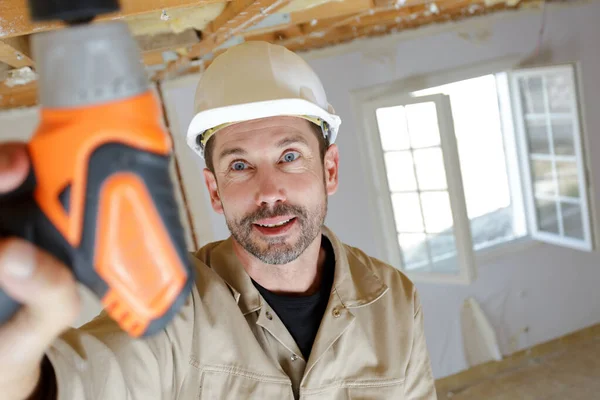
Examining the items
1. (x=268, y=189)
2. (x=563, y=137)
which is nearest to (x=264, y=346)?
(x=268, y=189)

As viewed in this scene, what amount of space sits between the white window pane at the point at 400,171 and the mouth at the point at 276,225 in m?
2.44

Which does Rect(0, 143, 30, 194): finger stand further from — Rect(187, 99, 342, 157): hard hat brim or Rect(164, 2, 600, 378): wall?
Rect(164, 2, 600, 378): wall

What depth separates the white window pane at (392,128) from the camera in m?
3.82

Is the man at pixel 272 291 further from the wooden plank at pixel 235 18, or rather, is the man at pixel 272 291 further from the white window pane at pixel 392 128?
the white window pane at pixel 392 128

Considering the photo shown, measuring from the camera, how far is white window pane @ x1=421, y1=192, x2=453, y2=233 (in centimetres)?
385

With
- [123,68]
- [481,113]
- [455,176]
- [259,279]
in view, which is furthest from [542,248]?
[123,68]

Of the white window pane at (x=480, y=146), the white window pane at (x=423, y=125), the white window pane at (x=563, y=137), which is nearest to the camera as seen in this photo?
the white window pane at (x=423, y=125)

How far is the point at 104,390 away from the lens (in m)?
1.08

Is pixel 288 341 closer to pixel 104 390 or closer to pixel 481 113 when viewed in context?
pixel 104 390

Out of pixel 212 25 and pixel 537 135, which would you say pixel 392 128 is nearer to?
pixel 537 135

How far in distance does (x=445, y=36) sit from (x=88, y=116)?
153 inches

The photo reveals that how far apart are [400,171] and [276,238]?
98.6 inches

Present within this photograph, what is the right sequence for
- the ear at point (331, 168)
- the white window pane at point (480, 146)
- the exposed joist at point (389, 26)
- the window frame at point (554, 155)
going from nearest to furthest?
the ear at point (331, 168), the exposed joist at point (389, 26), the window frame at point (554, 155), the white window pane at point (480, 146)

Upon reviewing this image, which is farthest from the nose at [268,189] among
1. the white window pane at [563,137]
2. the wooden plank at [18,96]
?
the white window pane at [563,137]
